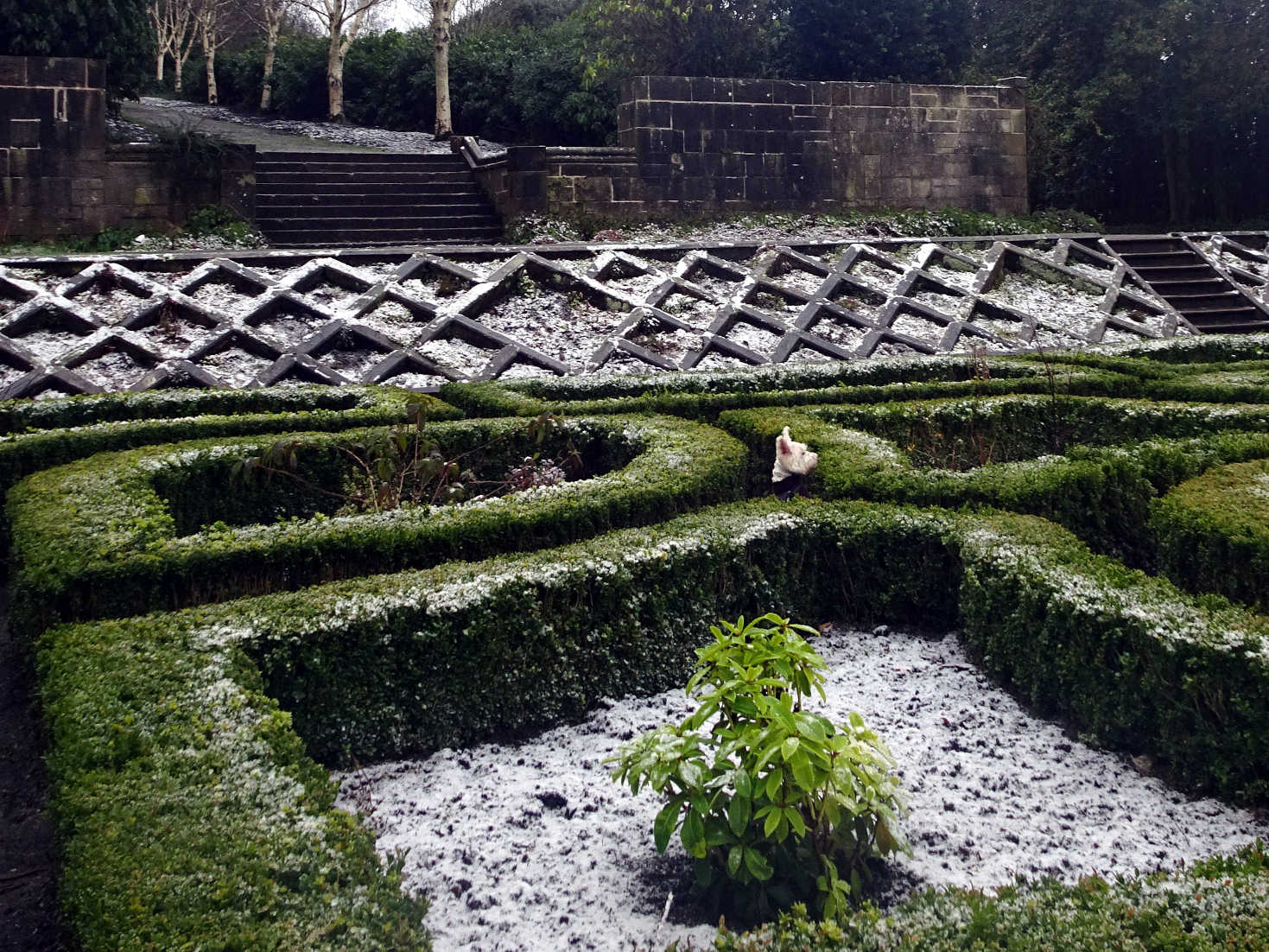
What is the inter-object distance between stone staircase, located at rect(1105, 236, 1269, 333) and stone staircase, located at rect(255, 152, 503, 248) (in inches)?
302

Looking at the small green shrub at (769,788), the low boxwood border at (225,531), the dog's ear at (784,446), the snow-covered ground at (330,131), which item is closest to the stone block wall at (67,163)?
the snow-covered ground at (330,131)

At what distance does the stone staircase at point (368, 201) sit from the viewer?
12.9 meters

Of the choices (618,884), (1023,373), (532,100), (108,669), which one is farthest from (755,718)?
(532,100)

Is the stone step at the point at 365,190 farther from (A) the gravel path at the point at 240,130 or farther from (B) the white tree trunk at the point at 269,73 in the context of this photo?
(B) the white tree trunk at the point at 269,73

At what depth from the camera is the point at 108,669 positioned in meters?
3.14

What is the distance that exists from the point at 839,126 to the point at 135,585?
1267cm

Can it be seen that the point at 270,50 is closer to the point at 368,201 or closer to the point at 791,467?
the point at 368,201

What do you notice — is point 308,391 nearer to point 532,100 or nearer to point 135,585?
point 135,585

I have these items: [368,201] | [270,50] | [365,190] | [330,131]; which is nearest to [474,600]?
[368,201]

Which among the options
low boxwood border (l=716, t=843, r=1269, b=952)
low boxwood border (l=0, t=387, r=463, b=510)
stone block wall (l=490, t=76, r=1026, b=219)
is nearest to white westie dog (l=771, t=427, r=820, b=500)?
low boxwood border (l=0, t=387, r=463, b=510)

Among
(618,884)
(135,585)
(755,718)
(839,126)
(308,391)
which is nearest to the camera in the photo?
(755,718)

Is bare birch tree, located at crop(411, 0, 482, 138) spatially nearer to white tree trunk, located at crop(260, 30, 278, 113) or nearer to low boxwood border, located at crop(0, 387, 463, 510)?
white tree trunk, located at crop(260, 30, 278, 113)

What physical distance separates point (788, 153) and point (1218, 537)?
11110mm

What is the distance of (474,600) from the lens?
359 centimetres
